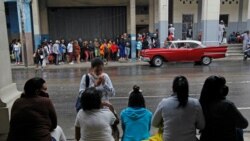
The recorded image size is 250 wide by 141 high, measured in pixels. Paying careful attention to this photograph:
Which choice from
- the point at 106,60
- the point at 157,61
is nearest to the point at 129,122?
the point at 157,61

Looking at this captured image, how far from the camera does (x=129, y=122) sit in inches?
170

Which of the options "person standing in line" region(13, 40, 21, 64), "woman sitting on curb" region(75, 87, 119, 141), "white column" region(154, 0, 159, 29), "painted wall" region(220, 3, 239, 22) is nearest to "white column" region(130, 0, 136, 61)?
"white column" region(154, 0, 159, 29)

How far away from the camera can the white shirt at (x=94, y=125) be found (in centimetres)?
361

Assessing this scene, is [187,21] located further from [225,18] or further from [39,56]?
[39,56]

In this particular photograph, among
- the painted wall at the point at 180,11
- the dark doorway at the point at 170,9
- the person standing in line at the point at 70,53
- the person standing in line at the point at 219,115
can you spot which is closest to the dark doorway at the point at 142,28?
the dark doorway at the point at 170,9

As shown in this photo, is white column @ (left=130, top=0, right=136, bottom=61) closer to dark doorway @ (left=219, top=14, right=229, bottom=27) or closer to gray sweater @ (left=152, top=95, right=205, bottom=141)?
dark doorway @ (left=219, top=14, right=229, bottom=27)

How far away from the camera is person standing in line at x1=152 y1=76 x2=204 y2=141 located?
3498 mm

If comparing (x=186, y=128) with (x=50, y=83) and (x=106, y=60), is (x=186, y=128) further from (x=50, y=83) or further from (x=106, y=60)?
(x=106, y=60)

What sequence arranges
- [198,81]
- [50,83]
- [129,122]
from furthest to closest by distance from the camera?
[50,83] → [198,81] → [129,122]

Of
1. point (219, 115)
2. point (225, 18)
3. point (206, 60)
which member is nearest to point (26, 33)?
point (206, 60)

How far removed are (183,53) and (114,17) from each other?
985cm

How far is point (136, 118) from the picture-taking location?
4289mm

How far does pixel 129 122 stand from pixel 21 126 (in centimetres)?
149

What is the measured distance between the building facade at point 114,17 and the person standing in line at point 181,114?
20324mm
